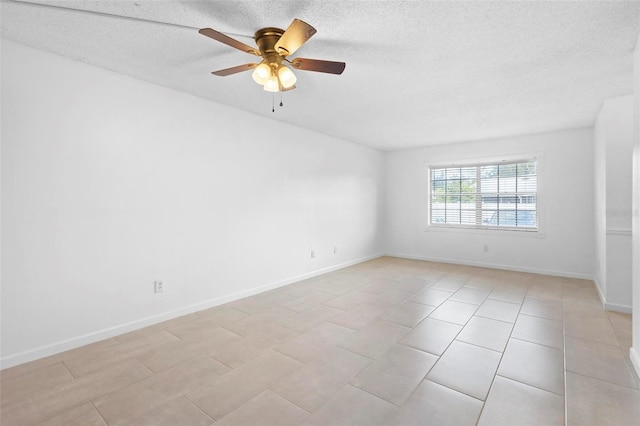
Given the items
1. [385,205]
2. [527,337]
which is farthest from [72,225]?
[385,205]

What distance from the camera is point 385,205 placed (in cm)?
685

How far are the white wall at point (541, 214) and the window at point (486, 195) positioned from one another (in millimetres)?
172

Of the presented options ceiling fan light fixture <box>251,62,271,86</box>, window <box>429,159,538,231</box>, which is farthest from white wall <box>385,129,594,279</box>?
ceiling fan light fixture <box>251,62,271,86</box>

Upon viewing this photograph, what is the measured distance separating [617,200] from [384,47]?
3254 mm

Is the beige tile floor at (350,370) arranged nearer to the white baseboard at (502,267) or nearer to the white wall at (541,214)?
the white baseboard at (502,267)

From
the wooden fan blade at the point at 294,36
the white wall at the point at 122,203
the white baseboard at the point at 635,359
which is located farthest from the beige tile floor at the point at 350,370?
the wooden fan blade at the point at 294,36

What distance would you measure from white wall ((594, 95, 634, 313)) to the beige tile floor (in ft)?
1.05

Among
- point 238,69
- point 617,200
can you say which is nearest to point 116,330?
point 238,69

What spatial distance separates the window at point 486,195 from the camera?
208 inches

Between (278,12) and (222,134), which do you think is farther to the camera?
(222,134)

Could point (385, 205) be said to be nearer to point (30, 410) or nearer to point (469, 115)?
point (469, 115)

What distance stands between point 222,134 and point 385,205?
4242mm

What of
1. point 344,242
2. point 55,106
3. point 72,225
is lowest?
point 344,242

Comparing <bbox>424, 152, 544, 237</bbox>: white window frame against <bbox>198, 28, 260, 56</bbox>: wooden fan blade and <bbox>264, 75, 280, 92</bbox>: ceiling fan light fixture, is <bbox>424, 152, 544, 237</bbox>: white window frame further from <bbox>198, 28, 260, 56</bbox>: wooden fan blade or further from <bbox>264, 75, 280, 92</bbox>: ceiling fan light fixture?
<bbox>198, 28, 260, 56</bbox>: wooden fan blade
